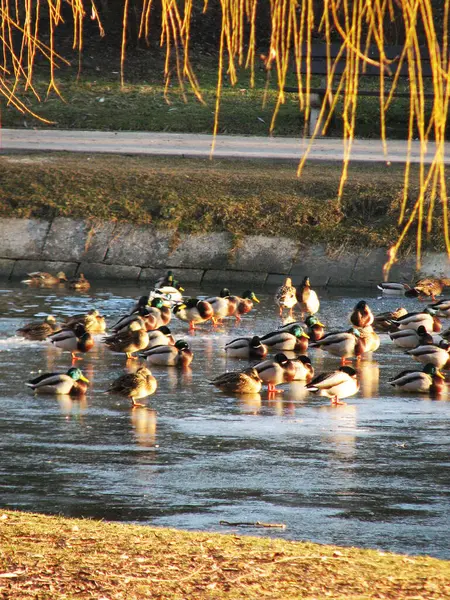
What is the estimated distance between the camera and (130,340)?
541 inches

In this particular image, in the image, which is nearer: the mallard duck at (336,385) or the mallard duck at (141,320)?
the mallard duck at (336,385)

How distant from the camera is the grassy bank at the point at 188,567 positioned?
17.9 feet

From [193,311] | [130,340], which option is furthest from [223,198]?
[130,340]

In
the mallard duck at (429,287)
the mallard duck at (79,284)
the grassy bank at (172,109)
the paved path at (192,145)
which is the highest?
the grassy bank at (172,109)

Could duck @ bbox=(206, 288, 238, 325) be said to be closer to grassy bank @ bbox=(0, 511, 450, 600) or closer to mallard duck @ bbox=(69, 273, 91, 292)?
mallard duck @ bbox=(69, 273, 91, 292)

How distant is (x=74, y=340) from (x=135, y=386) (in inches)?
108

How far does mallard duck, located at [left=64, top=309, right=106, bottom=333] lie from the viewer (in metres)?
14.3

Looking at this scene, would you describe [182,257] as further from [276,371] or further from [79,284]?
[276,371]

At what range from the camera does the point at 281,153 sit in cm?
2311

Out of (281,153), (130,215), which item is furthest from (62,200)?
(281,153)

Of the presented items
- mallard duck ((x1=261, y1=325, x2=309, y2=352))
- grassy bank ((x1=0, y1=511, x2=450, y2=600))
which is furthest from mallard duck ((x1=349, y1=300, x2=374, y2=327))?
grassy bank ((x1=0, y1=511, x2=450, y2=600))

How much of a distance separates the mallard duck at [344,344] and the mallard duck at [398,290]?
3.64 m

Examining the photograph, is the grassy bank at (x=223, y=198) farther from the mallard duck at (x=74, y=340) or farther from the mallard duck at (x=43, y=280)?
the mallard duck at (x=74, y=340)

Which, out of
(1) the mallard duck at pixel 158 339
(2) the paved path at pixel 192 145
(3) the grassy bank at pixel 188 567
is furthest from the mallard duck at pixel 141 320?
(2) the paved path at pixel 192 145
